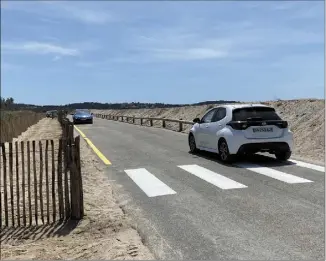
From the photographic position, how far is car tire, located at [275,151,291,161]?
12.7 metres

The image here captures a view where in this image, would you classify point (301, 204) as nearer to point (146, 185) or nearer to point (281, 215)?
point (281, 215)

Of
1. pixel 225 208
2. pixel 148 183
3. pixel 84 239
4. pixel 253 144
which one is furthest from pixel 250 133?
pixel 84 239

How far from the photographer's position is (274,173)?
10.5 meters

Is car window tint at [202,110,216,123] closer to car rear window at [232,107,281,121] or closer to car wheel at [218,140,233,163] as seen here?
car wheel at [218,140,233,163]

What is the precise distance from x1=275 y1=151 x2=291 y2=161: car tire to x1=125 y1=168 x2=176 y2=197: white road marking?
165 inches

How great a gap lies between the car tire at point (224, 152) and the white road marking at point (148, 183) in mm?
2467

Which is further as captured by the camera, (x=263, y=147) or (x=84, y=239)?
(x=263, y=147)

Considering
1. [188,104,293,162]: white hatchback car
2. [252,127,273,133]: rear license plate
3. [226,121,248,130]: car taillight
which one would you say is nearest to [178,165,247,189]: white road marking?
[188,104,293,162]: white hatchback car

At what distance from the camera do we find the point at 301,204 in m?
7.33

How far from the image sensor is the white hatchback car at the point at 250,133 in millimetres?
12133

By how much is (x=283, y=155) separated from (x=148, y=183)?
506 centimetres

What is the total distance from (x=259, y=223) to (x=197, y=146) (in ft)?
28.6

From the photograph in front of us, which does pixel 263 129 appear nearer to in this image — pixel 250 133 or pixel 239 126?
pixel 250 133

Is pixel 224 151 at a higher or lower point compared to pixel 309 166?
higher
